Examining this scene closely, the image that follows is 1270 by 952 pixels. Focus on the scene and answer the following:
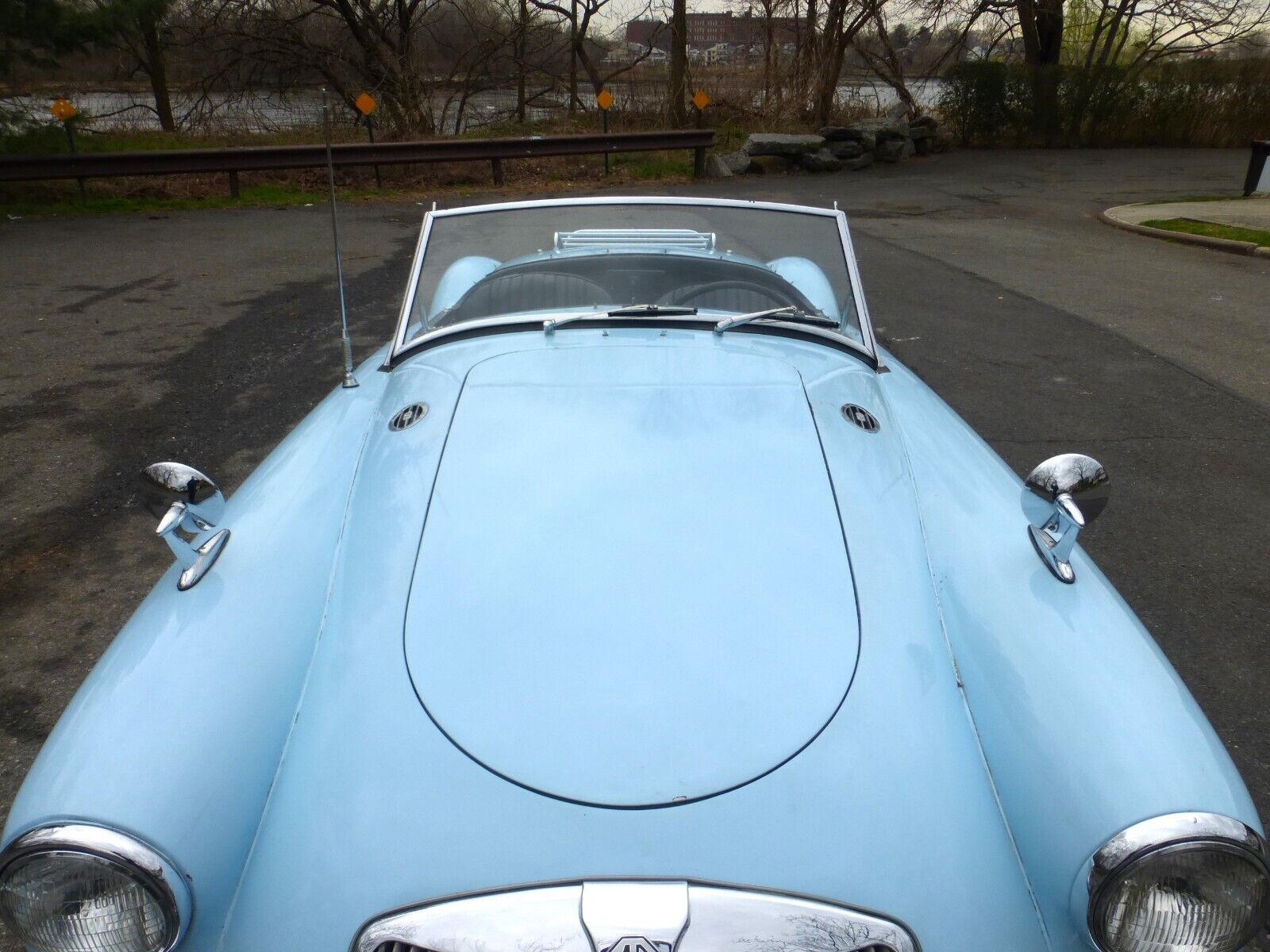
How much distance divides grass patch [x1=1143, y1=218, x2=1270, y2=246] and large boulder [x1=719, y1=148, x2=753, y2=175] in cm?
584

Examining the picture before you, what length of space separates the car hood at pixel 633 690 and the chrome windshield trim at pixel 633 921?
27 mm

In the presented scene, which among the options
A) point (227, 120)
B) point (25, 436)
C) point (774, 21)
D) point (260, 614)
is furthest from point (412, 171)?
point (260, 614)

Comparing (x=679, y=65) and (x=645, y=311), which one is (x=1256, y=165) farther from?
(x=645, y=311)

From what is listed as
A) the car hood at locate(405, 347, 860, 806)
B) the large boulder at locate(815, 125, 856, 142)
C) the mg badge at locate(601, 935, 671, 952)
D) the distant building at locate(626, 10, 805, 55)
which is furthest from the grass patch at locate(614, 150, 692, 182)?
the mg badge at locate(601, 935, 671, 952)

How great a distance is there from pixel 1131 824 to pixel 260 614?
161cm

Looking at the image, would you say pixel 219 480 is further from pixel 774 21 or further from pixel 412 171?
pixel 774 21

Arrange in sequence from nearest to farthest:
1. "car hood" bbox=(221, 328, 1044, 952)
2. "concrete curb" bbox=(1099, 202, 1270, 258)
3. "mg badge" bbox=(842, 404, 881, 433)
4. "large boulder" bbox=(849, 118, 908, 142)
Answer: "car hood" bbox=(221, 328, 1044, 952) < "mg badge" bbox=(842, 404, 881, 433) < "concrete curb" bbox=(1099, 202, 1270, 258) < "large boulder" bbox=(849, 118, 908, 142)

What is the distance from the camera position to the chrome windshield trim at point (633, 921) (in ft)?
4.31

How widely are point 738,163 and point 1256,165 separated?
23.8 feet

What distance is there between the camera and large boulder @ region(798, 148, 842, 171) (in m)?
14.7

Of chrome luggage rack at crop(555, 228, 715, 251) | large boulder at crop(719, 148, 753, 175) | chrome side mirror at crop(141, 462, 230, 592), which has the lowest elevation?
large boulder at crop(719, 148, 753, 175)

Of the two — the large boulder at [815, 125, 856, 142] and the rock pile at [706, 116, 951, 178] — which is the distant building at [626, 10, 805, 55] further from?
the large boulder at [815, 125, 856, 142]

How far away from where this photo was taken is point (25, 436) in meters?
4.67

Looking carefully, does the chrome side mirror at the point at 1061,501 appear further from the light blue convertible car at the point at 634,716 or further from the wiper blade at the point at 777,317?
the wiper blade at the point at 777,317
